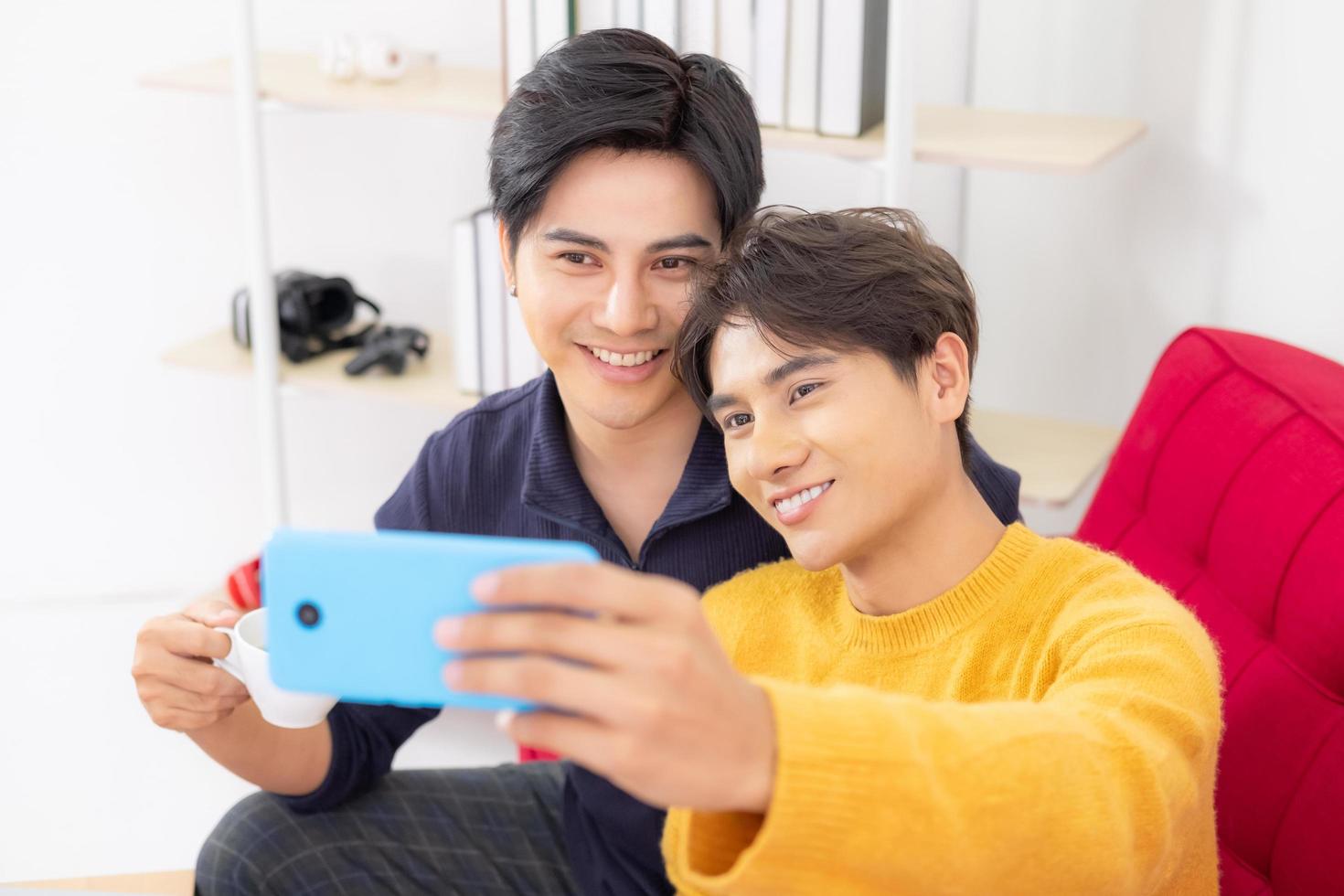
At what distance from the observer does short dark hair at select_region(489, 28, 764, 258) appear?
4.58ft

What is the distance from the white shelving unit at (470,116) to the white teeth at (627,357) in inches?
26.2

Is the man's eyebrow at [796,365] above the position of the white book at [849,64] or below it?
below

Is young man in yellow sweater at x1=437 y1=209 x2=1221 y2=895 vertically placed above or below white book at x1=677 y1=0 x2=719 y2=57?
below

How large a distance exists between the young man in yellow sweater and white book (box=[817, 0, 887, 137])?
2.46 feet

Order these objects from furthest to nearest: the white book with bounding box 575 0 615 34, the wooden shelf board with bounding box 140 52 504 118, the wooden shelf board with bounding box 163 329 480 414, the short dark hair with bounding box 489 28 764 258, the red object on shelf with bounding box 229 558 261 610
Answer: the wooden shelf board with bounding box 163 329 480 414
the wooden shelf board with bounding box 140 52 504 118
the white book with bounding box 575 0 615 34
the red object on shelf with bounding box 229 558 261 610
the short dark hair with bounding box 489 28 764 258

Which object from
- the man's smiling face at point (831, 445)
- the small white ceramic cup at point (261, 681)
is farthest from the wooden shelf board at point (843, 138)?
the small white ceramic cup at point (261, 681)

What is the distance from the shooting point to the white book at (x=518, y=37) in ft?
7.14

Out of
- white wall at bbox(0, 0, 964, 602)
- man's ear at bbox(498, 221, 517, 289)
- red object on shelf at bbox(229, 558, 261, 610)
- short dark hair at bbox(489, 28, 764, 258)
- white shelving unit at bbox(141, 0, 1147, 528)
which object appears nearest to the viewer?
short dark hair at bbox(489, 28, 764, 258)

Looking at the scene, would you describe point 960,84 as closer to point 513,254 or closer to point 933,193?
point 933,193

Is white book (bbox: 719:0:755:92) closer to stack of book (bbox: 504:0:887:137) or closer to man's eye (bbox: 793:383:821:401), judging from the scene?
stack of book (bbox: 504:0:887:137)

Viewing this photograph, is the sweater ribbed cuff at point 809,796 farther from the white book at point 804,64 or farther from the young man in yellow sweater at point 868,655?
the white book at point 804,64

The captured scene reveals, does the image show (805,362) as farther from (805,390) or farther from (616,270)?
(616,270)

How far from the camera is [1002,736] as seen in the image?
32.4 inches

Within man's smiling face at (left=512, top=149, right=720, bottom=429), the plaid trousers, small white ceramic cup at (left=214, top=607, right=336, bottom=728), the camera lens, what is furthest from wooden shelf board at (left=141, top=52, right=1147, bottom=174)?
the camera lens
